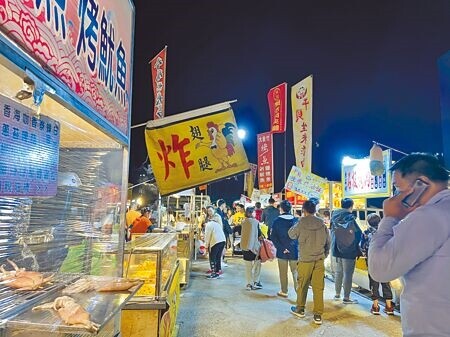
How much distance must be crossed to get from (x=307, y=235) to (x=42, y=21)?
5771 millimetres

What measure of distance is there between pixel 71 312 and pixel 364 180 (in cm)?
842

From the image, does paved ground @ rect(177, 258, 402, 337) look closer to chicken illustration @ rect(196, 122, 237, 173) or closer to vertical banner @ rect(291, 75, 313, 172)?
chicken illustration @ rect(196, 122, 237, 173)

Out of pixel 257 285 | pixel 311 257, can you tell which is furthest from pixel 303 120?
pixel 311 257

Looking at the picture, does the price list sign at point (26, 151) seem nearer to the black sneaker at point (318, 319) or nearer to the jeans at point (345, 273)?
the black sneaker at point (318, 319)

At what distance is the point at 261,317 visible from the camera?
649 cm

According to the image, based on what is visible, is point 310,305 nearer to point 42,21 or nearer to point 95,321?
point 95,321

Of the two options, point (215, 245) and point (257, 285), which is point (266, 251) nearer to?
point (257, 285)

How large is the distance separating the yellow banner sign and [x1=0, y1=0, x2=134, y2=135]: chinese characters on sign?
0.77 meters

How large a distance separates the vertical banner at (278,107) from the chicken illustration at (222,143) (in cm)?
900

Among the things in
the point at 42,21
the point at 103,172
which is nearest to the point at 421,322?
the point at 42,21

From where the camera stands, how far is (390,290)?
677 cm

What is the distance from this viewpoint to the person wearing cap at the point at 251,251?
346 inches

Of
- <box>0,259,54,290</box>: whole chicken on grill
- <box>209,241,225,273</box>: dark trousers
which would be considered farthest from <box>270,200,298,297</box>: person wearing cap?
<box>0,259,54,290</box>: whole chicken on grill


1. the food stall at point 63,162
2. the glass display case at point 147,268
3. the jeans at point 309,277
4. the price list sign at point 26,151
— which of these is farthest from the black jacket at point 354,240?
the price list sign at point 26,151
